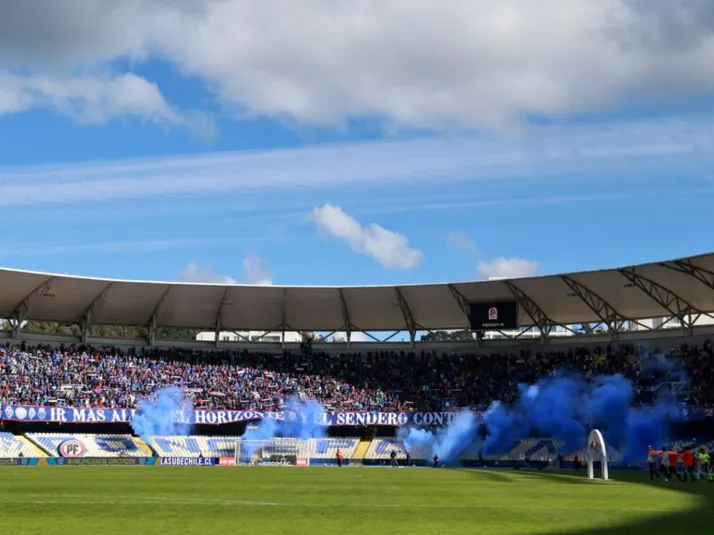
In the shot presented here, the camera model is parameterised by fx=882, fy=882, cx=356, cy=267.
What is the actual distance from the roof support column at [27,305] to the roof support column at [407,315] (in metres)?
24.4

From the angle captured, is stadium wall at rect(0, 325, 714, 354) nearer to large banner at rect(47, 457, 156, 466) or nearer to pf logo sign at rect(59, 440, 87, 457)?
pf logo sign at rect(59, 440, 87, 457)

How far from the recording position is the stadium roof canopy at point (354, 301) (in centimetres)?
5803

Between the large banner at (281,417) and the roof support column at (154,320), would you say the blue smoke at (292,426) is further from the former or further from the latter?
the roof support column at (154,320)

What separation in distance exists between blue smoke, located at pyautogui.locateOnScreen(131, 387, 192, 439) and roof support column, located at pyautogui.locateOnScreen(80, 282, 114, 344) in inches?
322

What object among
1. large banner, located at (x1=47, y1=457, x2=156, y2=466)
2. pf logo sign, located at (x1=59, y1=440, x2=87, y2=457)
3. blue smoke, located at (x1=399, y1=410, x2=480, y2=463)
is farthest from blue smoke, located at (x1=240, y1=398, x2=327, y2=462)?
pf logo sign, located at (x1=59, y1=440, x2=87, y2=457)

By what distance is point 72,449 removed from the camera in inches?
2282

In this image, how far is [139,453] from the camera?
59000 millimetres

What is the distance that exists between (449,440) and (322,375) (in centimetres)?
1223

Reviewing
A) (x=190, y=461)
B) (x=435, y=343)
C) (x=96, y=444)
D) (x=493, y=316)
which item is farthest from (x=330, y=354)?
(x=96, y=444)

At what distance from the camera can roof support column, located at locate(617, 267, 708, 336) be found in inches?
2201

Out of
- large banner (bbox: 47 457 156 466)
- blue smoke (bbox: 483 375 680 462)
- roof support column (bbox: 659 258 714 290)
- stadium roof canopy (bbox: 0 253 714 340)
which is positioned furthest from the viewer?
stadium roof canopy (bbox: 0 253 714 340)

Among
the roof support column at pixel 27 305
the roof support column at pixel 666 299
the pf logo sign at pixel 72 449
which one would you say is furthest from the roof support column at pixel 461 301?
the roof support column at pixel 27 305

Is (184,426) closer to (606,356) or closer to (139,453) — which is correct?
(139,453)

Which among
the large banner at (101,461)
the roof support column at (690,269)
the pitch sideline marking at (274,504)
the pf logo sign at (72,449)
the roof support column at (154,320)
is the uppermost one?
the roof support column at (690,269)
